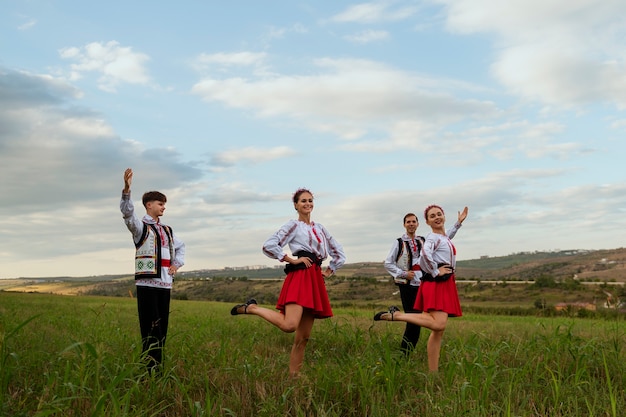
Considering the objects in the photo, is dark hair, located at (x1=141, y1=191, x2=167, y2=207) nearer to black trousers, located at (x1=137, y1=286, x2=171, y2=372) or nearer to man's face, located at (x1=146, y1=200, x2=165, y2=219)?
man's face, located at (x1=146, y1=200, x2=165, y2=219)

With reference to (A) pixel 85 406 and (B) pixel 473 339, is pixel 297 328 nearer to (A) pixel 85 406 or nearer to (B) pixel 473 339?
(A) pixel 85 406

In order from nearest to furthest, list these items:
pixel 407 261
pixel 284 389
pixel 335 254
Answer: pixel 284 389, pixel 335 254, pixel 407 261

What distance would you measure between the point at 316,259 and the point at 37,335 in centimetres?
563

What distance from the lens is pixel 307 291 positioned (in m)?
6.31

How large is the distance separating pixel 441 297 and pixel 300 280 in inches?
69.1

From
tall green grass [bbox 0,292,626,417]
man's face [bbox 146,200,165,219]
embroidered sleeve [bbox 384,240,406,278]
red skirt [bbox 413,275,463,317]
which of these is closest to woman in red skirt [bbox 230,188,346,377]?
tall green grass [bbox 0,292,626,417]

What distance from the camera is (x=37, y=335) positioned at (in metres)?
9.34

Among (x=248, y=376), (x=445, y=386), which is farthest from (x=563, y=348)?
(x=248, y=376)

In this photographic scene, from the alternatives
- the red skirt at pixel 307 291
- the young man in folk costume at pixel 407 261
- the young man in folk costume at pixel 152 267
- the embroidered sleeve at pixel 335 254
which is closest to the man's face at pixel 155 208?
the young man in folk costume at pixel 152 267

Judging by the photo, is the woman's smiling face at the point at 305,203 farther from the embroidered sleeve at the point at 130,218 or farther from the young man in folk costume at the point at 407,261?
the young man in folk costume at the point at 407,261

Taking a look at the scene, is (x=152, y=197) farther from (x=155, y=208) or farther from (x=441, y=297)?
(x=441, y=297)

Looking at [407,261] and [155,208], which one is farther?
[407,261]

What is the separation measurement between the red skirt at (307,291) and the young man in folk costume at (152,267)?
1.49 m

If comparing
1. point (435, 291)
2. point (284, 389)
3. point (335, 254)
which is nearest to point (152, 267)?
point (335, 254)
